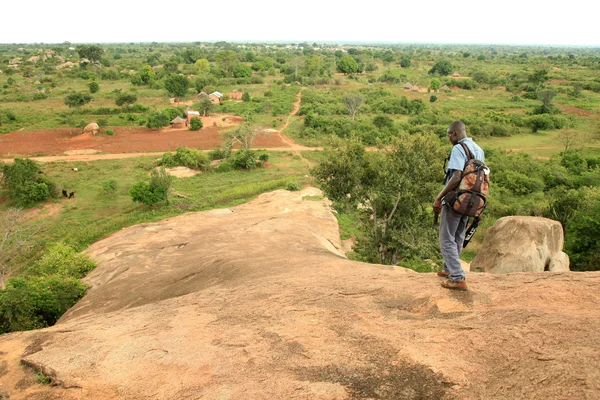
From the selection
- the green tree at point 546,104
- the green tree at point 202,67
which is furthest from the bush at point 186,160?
the green tree at point 202,67

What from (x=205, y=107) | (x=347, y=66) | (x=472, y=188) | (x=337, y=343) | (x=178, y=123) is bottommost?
(x=178, y=123)

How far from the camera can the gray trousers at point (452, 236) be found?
558 cm

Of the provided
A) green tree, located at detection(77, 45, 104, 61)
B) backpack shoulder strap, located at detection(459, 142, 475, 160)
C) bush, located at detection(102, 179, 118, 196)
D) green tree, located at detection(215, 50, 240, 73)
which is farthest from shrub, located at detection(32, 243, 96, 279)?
green tree, located at detection(77, 45, 104, 61)

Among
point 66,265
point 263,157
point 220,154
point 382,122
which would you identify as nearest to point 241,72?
point 382,122

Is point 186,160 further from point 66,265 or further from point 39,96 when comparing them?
point 39,96

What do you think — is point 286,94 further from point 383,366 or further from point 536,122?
point 383,366

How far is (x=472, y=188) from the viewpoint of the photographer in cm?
521

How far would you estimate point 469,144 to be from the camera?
5348 millimetres

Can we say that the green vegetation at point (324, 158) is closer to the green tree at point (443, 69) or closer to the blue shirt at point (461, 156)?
the green tree at point (443, 69)

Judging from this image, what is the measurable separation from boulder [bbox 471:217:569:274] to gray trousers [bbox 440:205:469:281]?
20.8 feet

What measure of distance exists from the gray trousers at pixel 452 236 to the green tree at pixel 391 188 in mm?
5932

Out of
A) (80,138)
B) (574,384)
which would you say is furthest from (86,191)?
(574,384)

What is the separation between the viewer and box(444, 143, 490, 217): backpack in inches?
205

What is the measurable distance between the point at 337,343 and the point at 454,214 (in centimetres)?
235
